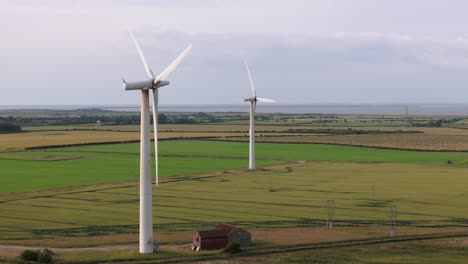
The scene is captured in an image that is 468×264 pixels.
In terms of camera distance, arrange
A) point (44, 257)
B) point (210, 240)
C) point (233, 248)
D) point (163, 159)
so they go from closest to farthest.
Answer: point (44, 257) < point (233, 248) < point (210, 240) < point (163, 159)

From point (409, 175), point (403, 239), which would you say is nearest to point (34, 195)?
point (403, 239)

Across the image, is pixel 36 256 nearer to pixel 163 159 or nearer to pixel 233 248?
pixel 233 248

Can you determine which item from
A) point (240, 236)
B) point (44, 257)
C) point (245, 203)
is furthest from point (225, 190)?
point (44, 257)

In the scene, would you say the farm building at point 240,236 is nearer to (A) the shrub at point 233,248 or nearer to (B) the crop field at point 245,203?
(A) the shrub at point 233,248

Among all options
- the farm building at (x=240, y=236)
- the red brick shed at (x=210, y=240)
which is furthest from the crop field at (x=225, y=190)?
the farm building at (x=240, y=236)

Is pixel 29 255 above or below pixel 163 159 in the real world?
below

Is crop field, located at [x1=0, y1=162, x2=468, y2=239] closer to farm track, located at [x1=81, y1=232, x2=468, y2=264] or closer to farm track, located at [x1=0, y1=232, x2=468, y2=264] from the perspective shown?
farm track, located at [x1=0, y1=232, x2=468, y2=264]

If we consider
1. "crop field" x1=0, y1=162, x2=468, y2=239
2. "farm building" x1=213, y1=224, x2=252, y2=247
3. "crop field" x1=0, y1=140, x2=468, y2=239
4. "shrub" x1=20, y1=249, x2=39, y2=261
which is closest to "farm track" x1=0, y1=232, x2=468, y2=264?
"farm building" x1=213, y1=224, x2=252, y2=247
